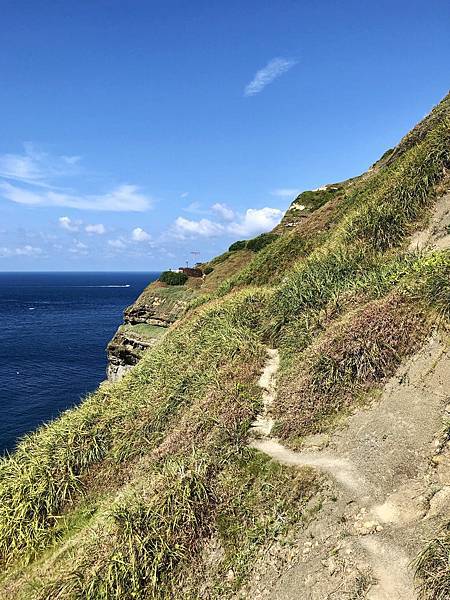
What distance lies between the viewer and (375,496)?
8.70 m

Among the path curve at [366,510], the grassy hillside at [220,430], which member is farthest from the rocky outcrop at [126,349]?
the path curve at [366,510]

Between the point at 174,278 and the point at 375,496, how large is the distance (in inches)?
1355

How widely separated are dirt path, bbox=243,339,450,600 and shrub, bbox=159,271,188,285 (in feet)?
102

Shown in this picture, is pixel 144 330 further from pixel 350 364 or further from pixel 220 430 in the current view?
pixel 350 364

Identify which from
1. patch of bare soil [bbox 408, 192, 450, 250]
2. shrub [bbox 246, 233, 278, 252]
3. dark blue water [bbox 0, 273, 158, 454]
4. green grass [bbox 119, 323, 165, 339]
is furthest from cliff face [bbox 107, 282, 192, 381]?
patch of bare soil [bbox 408, 192, 450, 250]

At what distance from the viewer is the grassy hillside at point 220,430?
940 centimetres

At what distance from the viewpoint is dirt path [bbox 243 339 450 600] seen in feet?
24.3

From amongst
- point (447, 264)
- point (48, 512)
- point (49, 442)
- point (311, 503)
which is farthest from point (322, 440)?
point (49, 442)

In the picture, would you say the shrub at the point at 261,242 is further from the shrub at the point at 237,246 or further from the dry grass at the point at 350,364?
the dry grass at the point at 350,364

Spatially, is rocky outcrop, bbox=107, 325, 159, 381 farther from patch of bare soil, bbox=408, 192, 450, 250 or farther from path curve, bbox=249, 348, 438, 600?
path curve, bbox=249, 348, 438, 600

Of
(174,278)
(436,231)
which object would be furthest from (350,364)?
(174,278)

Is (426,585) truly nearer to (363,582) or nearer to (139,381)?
(363,582)

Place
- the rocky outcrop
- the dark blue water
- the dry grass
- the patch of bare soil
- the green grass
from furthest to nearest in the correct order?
1. the dark blue water
2. the rocky outcrop
3. the green grass
4. the patch of bare soil
5. the dry grass

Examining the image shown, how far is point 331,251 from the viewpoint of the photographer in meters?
20.0
